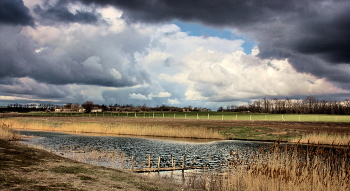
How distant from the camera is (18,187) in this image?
1071cm

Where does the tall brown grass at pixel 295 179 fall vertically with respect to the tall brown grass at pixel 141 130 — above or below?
above

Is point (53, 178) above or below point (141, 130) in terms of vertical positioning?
above

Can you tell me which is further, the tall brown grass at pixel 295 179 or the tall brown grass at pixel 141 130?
the tall brown grass at pixel 141 130

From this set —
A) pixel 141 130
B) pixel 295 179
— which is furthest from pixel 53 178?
pixel 141 130

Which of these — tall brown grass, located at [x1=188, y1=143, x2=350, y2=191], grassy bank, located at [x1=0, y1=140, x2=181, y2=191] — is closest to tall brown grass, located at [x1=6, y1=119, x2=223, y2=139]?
tall brown grass, located at [x1=188, y1=143, x2=350, y2=191]

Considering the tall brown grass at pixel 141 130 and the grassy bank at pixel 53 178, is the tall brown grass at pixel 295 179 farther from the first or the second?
the tall brown grass at pixel 141 130

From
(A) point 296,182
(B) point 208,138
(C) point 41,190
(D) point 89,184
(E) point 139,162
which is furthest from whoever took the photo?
(B) point 208,138

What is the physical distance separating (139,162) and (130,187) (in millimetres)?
13582

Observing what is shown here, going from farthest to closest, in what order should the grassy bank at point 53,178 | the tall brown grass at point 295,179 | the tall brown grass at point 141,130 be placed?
the tall brown grass at point 141,130, the tall brown grass at point 295,179, the grassy bank at point 53,178

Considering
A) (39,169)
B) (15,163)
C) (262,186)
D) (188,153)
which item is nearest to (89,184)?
(39,169)

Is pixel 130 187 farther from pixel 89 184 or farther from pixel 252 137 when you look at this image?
pixel 252 137

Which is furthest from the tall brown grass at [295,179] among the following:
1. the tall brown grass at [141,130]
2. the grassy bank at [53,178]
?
the tall brown grass at [141,130]

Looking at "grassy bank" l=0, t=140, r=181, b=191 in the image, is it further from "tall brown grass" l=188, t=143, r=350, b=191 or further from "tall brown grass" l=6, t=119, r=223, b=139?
"tall brown grass" l=6, t=119, r=223, b=139

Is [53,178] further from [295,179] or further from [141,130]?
[141,130]
